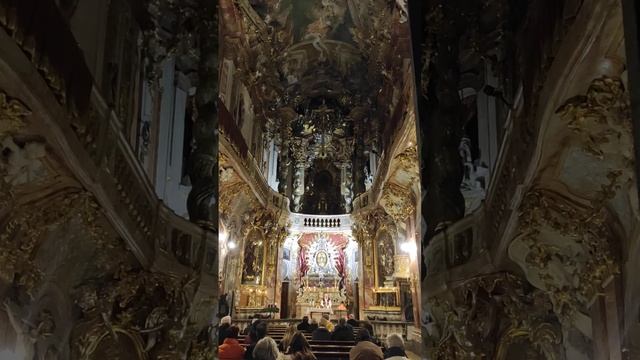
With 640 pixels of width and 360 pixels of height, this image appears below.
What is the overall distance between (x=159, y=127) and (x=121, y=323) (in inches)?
53.1

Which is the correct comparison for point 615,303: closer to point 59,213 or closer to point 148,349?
point 148,349

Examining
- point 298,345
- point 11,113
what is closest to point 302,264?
point 298,345

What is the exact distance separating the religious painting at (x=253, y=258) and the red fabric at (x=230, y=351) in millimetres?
8509

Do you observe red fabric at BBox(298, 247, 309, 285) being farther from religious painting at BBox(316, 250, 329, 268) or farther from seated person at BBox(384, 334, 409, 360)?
seated person at BBox(384, 334, 409, 360)

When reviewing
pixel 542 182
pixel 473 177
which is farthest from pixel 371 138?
pixel 542 182

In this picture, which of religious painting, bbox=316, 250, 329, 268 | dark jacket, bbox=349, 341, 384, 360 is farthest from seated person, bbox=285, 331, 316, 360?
religious painting, bbox=316, 250, 329, 268

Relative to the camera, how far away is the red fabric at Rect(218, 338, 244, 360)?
186 inches

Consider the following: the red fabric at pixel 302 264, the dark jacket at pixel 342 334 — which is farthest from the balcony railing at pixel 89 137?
the red fabric at pixel 302 264

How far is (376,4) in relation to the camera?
1050 cm

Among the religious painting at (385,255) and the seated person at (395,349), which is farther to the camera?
the religious painting at (385,255)

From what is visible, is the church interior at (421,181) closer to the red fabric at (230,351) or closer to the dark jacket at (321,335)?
the red fabric at (230,351)

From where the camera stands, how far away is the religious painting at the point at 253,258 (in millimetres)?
13484

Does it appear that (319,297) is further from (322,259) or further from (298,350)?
(298,350)

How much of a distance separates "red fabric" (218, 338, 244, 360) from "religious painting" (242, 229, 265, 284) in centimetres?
851
